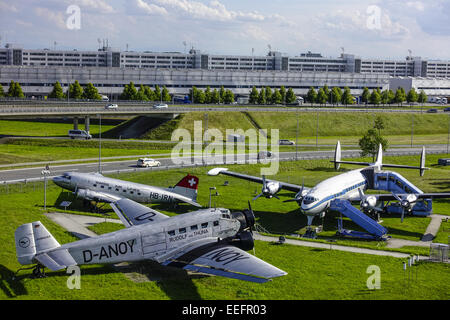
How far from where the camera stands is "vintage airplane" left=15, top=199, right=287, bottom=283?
34844mm

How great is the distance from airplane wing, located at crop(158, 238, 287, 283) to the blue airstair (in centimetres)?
1859

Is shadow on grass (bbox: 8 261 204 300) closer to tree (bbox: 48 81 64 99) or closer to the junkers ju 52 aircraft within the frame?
the junkers ju 52 aircraft

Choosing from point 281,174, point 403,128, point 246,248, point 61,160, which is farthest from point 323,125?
point 246,248

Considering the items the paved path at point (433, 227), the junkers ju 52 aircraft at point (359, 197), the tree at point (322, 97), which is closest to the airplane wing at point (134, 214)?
the junkers ju 52 aircraft at point (359, 197)

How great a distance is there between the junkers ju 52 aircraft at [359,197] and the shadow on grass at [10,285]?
25.5m

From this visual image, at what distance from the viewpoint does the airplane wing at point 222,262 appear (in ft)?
109

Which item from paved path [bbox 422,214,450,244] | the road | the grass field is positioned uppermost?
the road

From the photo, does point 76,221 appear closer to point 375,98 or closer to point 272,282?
point 272,282

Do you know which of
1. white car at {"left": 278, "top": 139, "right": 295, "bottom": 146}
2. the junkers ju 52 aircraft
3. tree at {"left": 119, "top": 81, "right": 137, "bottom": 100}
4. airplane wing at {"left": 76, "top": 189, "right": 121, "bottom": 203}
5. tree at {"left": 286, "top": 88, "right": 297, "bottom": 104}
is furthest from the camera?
tree at {"left": 286, "top": 88, "right": 297, "bottom": 104}

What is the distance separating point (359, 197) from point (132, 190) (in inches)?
1038

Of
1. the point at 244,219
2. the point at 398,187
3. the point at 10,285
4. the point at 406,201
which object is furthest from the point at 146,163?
the point at 10,285

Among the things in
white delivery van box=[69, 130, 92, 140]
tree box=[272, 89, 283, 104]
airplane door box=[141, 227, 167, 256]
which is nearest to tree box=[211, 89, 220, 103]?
tree box=[272, 89, 283, 104]

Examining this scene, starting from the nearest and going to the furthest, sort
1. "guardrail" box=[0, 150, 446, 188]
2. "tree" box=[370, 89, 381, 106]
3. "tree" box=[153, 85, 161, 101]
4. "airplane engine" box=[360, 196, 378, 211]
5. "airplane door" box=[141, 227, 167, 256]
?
1. "airplane door" box=[141, 227, 167, 256]
2. "airplane engine" box=[360, 196, 378, 211]
3. "guardrail" box=[0, 150, 446, 188]
4. "tree" box=[153, 85, 161, 101]
5. "tree" box=[370, 89, 381, 106]

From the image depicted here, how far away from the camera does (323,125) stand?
149125 mm
